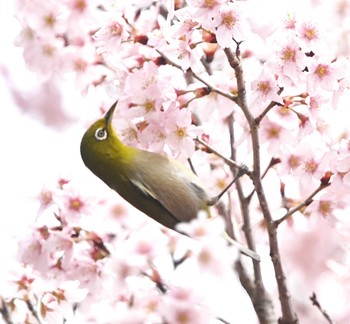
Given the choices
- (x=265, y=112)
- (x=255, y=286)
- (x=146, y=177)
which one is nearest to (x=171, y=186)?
(x=146, y=177)

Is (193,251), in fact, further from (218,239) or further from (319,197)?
(319,197)

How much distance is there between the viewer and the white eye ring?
11.1 ft

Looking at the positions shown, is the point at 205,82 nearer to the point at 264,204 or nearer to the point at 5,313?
the point at 264,204

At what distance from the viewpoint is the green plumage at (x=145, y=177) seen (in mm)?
3316

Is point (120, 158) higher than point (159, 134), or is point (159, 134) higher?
point (159, 134)

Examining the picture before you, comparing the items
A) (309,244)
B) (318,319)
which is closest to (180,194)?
(318,319)

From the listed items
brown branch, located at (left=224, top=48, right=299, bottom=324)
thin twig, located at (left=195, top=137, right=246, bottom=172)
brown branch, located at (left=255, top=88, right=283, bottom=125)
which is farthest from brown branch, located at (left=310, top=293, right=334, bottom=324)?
brown branch, located at (left=255, top=88, right=283, bottom=125)

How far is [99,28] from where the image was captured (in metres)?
3.28

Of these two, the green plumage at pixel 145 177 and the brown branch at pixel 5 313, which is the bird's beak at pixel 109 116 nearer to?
the green plumage at pixel 145 177

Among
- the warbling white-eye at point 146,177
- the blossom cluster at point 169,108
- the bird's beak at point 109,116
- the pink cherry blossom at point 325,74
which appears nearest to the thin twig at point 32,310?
the blossom cluster at point 169,108

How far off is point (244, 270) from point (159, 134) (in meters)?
0.62

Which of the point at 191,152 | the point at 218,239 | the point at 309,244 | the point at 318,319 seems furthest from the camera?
the point at 309,244

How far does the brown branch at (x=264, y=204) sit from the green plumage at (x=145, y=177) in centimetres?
53

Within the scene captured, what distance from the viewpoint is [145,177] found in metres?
3.39
